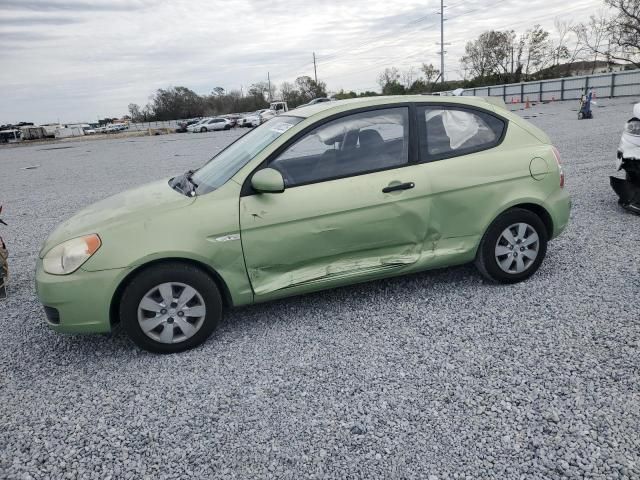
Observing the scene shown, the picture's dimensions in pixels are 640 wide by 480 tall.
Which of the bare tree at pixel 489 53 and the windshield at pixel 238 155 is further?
the bare tree at pixel 489 53

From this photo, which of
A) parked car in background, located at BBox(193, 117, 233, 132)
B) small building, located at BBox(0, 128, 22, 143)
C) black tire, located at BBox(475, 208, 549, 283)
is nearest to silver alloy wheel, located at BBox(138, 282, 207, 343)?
black tire, located at BBox(475, 208, 549, 283)

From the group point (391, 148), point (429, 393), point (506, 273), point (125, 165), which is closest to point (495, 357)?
point (429, 393)

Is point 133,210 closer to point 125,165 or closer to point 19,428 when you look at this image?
point 19,428

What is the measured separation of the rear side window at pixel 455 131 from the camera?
13.0 ft

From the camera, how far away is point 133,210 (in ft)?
11.8

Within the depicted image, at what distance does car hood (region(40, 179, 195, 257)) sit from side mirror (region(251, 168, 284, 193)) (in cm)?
51

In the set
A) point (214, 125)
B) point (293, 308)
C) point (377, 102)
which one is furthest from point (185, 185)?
point (214, 125)

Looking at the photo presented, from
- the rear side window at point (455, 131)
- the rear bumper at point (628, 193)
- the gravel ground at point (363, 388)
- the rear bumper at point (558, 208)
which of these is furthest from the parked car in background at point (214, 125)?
the rear bumper at point (558, 208)

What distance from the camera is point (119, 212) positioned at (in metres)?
3.64

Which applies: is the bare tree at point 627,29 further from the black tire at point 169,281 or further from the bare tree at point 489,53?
the black tire at point 169,281

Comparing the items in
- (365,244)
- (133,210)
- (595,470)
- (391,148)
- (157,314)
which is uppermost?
(391,148)

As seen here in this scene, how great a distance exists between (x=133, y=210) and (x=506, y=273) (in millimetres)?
3099

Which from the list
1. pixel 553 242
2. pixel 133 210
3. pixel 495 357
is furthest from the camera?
pixel 553 242

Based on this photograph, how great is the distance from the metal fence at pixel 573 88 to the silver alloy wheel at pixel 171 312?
32574 millimetres
